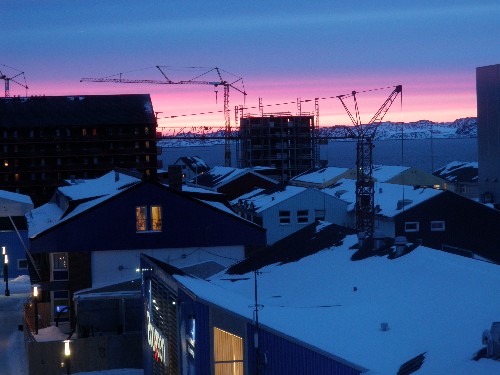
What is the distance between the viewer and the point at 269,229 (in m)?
40.3

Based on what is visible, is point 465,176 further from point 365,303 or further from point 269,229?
point 365,303

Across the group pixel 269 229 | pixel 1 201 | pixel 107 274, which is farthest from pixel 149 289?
pixel 1 201

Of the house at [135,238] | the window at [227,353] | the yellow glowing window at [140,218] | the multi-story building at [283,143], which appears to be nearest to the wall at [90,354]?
the house at [135,238]

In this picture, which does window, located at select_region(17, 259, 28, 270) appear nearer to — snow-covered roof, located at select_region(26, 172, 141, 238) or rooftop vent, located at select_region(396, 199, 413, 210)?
snow-covered roof, located at select_region(26, 172, 141, 238)

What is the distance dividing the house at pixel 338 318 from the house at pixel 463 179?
53.4 meters

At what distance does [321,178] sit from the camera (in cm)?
6462

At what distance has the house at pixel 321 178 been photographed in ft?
206

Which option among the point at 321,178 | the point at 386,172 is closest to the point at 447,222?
Answer: the point at 321,178

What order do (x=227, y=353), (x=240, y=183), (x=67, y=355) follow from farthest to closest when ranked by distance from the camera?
1. (x=240, y=183)
2. (x=67, y=355)
3. (x=227, y=353)

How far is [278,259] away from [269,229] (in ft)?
71.5

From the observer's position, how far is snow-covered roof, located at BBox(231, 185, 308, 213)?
1613 inches

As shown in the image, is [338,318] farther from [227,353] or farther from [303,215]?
[303,215]

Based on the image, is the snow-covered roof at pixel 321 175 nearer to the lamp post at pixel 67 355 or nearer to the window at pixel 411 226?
the window at pixel 411 226

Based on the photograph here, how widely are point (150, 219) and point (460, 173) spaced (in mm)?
51709
